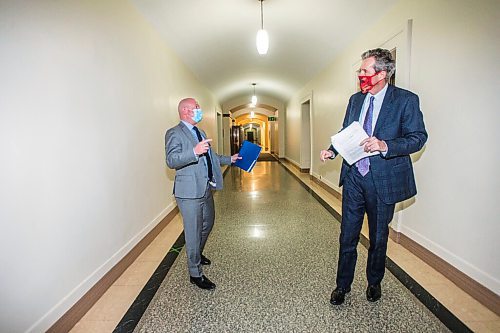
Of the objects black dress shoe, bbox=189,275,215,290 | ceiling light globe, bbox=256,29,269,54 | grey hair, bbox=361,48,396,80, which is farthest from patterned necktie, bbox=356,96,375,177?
ceiling light globe, bbox=256,29,269,54

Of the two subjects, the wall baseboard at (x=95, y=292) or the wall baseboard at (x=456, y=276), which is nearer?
the wall baseboard at (x=95, y=292)

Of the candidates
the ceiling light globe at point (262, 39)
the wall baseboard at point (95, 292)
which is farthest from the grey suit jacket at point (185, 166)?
the ceiling light globe at point (262, 39)

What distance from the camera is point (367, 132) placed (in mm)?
1850

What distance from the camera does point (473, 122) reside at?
2.02 metres

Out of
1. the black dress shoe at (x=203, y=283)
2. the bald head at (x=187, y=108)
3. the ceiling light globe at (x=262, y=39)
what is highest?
the ceiling light globe at (x=262, y=39)

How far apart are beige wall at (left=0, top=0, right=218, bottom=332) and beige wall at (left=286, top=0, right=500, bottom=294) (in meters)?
2.64

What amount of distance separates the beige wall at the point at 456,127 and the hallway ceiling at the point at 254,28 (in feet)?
2.60

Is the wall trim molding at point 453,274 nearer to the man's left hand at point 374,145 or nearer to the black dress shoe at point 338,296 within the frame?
the black dress shoe at point 338,296

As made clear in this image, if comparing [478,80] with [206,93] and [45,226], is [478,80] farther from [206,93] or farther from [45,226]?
[206,93]

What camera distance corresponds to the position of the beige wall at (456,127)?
1.89 metres

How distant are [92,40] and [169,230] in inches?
89.6

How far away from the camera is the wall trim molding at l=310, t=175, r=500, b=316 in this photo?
186cm

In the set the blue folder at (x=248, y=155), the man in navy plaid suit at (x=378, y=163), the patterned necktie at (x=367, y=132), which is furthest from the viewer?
the blue folder at (x=248, y=155)

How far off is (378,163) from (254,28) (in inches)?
127
